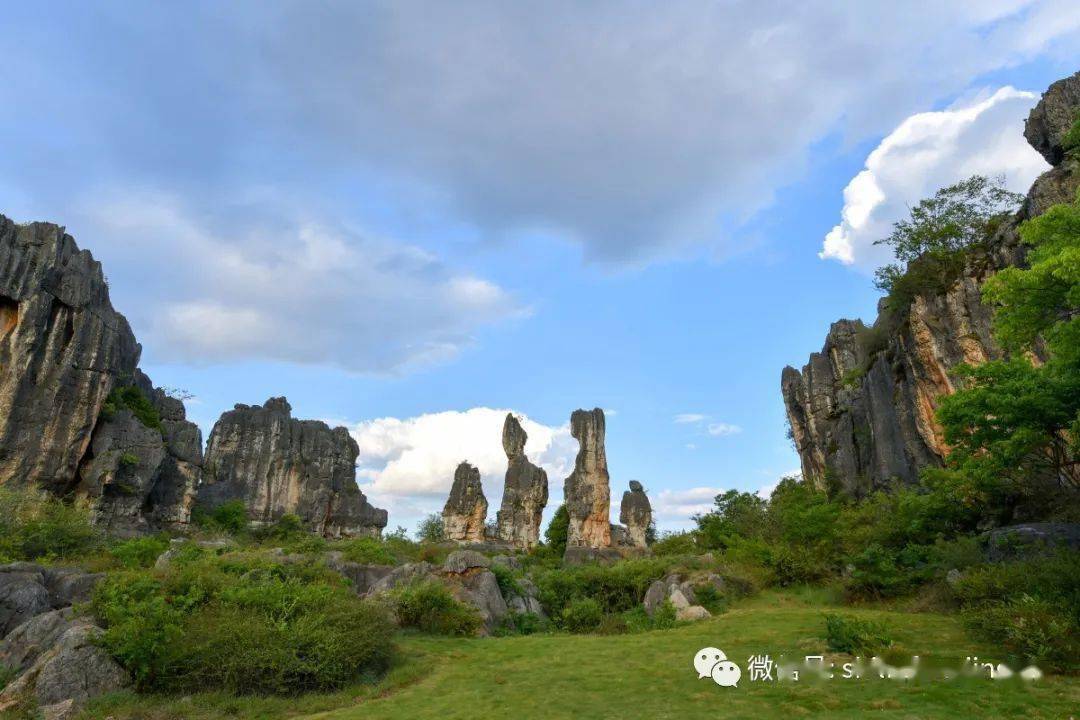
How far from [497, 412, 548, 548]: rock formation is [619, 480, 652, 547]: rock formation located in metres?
7.72

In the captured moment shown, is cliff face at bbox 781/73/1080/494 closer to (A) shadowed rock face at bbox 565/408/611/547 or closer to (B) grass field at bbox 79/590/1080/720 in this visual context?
(B) grass field at bbox 79/590/1080/720

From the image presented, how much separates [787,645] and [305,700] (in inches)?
354

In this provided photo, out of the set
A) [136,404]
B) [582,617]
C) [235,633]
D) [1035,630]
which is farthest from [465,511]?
[1035,630]

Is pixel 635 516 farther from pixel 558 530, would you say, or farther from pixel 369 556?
pixel 369 556

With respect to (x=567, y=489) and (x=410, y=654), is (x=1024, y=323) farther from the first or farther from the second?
(x=567, y=489)

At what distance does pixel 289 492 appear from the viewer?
56.9 meters

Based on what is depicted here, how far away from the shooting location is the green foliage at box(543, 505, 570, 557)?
5525 centimetres

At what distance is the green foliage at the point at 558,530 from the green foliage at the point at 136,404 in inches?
1353

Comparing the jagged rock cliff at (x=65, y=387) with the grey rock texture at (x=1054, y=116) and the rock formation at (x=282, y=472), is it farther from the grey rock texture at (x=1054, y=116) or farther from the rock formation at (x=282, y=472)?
the grey rock texture at (x=1054, y=116)

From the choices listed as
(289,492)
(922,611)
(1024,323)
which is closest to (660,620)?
(922,611)

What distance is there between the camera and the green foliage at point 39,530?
83.4ft

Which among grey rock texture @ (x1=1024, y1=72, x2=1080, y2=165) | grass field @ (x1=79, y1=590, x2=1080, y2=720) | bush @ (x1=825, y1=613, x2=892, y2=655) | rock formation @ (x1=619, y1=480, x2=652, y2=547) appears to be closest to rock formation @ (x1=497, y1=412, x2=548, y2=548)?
rock formation @ (x1=619, y1=480, x2=652, y2=547)

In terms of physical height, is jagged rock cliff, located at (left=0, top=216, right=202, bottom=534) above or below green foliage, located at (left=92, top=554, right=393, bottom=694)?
above

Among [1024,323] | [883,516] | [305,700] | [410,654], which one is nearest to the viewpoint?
[305,700]
